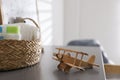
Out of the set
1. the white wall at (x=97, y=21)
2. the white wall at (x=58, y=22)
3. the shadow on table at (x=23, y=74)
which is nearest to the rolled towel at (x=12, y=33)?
the shadow on table at (x=23, y=74)

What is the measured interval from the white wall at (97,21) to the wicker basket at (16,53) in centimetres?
191

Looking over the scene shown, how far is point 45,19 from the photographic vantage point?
185 centimetres

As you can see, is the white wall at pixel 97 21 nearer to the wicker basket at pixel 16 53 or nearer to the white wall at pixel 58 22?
the white wall at pixel 58 22

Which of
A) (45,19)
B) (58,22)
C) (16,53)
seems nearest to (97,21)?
(58,22)

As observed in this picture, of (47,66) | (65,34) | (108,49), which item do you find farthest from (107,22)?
(47,66)

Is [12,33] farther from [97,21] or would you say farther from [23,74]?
[97,21]

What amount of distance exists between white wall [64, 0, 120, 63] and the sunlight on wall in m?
0.58

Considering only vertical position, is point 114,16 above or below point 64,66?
above

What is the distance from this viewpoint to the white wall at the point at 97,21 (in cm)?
Result: 260

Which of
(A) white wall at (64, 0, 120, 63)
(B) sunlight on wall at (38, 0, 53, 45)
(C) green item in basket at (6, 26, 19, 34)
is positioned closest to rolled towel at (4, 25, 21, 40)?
(C) green item in basket at (6, 26, 19, 34)

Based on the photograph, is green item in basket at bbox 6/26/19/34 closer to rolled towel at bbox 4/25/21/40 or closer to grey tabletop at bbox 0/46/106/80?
rolled towel at bbox 4/25/21/40

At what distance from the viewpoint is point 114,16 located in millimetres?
2594

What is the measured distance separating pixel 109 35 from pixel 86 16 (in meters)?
0.35

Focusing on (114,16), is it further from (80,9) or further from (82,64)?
(82,64)
